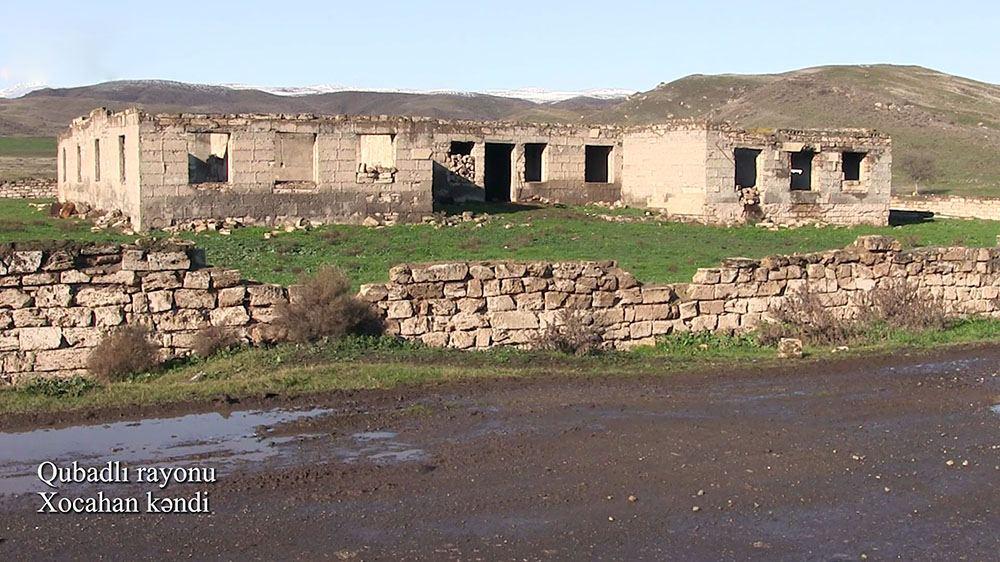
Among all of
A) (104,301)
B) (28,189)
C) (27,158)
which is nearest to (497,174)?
(28,189)

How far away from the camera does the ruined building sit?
29.1 metres

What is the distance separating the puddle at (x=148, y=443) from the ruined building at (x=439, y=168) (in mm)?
19704

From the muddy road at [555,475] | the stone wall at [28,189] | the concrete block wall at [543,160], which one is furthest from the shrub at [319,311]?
the stone wall at [28,189]

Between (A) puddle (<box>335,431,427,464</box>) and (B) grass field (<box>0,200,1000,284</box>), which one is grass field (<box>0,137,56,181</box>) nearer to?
(B) grass field (<box>0,200,1000,284</box>)

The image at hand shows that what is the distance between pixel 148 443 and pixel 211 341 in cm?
338

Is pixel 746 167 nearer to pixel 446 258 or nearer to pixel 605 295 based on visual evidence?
pixel 446 258

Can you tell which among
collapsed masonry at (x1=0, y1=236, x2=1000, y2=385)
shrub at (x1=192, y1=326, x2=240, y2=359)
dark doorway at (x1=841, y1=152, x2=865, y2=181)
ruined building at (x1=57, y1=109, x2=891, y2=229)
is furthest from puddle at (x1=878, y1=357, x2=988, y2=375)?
dark doorway at (x1=841, y1=152, x2=865, y2=181)

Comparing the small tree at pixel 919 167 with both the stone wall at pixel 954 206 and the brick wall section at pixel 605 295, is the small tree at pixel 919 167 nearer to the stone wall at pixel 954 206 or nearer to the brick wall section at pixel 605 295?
the stone wall at pixel 954 206

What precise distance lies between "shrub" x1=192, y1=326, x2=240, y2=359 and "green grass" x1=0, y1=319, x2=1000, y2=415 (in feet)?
0.42

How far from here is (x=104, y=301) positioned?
480 inches

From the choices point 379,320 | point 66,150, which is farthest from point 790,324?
point 66,150

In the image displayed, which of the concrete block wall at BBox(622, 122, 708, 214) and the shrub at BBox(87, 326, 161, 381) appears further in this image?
the concrete block wall at BBox(622, 122, 708, 214)

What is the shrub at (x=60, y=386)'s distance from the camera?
1098 cm

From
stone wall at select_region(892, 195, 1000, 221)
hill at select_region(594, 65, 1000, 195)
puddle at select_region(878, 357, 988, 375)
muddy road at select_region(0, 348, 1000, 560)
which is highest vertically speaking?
hill at select_region(594, 65, 1000, 195)
